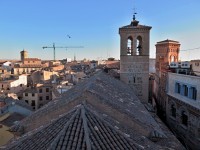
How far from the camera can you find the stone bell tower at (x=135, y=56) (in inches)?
894

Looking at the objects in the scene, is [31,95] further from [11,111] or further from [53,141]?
[53,141]

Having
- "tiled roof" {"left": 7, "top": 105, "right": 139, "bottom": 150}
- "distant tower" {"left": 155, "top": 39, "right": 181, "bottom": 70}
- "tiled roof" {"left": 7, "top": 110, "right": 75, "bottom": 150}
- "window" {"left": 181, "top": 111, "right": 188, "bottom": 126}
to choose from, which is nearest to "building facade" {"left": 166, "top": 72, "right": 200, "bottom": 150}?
"window" {"left": 181, "top": 111, "right": 188, "bottom": 126}

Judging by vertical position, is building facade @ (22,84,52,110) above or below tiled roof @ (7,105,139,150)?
below

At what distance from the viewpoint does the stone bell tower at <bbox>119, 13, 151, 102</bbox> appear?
22.7 metres

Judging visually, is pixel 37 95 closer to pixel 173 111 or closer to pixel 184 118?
pixel 173 111

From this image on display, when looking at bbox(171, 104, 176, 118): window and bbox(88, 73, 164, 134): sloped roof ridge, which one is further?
bbox(171, 104, 176, 118): window

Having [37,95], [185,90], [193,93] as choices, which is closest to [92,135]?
[193,93]

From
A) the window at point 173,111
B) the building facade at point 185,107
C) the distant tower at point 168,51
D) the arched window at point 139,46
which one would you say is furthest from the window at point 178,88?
the distant tower at point 168,51

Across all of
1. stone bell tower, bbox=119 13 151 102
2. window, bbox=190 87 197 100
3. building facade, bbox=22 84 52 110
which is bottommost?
building facade, bbox=22 84 52 110

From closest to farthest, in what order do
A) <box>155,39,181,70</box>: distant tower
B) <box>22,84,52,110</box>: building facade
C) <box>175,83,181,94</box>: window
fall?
<box>175,83,181,94</box>: window < <box>155,39,181,70</box>: distant tower < <box>22,84,52,110</box>: building facade

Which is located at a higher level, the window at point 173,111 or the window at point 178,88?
the window at point 178,88

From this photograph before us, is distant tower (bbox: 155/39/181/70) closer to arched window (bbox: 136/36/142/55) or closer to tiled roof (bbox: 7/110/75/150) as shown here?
arched window (bbox: 136/36/142/55)

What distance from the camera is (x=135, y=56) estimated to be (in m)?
22.9

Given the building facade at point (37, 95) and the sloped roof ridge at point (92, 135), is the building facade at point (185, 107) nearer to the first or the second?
the sloped roof ridge at point (92, 135)
